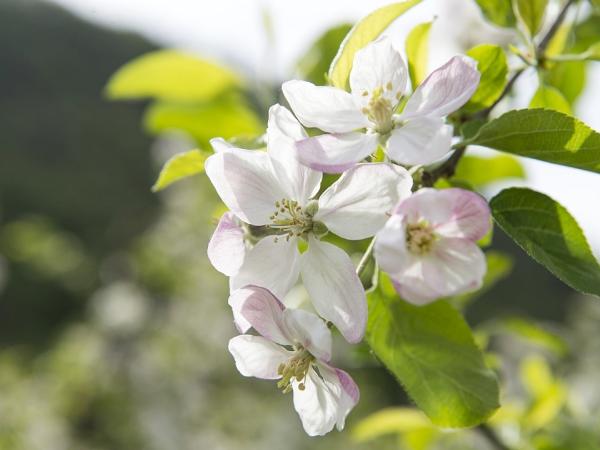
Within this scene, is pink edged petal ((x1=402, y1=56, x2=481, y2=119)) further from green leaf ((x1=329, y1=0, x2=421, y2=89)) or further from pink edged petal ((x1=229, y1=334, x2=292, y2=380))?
pink edged petal ((x1=229, y1=334, x2=292, y2=380))

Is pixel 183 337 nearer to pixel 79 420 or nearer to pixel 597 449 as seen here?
pixel 79 420

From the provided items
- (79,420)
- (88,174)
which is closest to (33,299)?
(88,174)

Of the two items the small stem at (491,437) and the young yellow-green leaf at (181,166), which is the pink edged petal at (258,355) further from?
the small stem at (491,437)

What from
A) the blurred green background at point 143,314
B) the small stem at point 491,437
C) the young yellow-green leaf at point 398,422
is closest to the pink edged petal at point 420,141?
the blurred green background at point 143,314

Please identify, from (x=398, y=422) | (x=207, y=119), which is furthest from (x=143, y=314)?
(x=207, y=119)

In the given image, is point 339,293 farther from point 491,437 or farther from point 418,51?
point 491,437

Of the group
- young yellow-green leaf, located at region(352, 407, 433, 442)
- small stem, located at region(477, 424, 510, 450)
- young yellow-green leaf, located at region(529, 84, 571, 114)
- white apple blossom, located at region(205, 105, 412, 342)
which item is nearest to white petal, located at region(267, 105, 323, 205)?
white apple blossom, located at region(205, 105, 412, 342)
